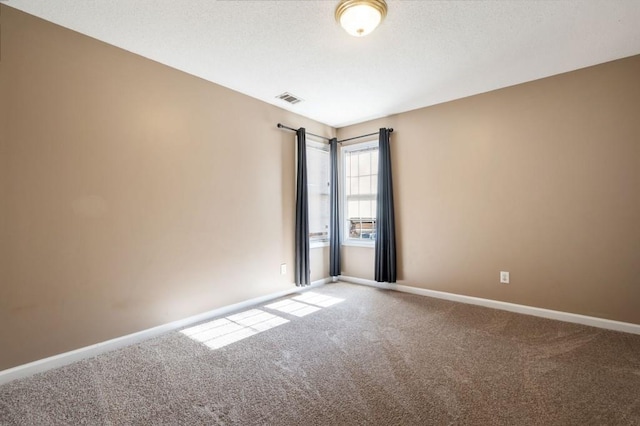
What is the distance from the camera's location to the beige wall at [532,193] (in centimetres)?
274

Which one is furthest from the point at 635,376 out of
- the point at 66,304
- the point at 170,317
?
the point at 66,304

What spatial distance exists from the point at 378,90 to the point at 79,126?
299 centimetres

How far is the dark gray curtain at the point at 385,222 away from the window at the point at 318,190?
0.92 m

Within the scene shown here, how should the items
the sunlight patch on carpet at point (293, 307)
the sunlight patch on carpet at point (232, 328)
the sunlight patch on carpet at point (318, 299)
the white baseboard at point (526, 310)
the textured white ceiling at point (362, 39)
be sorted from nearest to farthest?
the textured white ceiling at point (362, 39), the sunlight patch on carpet at point (232, 328), the white baseboard at point (526, 310), the sunlight patch on carpet at point (293, 307), the sunlight patch on carpet at point (318, 299)

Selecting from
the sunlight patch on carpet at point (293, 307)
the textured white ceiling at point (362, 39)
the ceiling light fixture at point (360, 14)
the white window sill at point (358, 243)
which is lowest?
the sunlight patch on carpet at point (293, 307)

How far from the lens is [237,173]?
3.43 metres

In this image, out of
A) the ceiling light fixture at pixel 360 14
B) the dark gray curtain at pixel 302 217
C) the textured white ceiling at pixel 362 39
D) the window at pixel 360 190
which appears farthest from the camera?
the window at pixel 360 190

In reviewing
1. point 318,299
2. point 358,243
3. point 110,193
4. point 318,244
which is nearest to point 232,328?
point 318,299

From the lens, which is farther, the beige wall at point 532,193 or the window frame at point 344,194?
the window frame at point 344,194

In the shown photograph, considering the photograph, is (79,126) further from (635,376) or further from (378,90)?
(635,376)

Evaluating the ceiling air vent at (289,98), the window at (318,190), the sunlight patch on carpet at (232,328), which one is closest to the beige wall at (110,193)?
the sunlight patch on carpet at (232,328)

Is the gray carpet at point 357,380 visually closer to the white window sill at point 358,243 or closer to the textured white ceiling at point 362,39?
the white window sill at point 358,243

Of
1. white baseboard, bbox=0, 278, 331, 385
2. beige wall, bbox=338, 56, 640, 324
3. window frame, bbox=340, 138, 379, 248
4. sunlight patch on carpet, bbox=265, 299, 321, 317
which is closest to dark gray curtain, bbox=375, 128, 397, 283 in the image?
beige wall, bbox=338, 56, 640, 324

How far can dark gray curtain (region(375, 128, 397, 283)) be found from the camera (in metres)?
4.10
